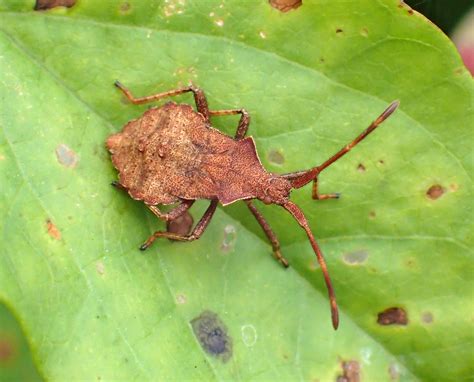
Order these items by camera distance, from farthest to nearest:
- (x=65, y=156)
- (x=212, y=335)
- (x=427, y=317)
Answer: (x=427, y=317)
(x=212, y=335)
(x=65, y=156)

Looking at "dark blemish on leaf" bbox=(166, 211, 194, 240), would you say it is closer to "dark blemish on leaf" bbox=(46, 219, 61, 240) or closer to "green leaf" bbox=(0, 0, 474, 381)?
"green leaf" bbox=(0, 0, 474, 381)

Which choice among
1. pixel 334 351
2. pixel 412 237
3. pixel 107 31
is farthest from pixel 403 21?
pixel 334 351

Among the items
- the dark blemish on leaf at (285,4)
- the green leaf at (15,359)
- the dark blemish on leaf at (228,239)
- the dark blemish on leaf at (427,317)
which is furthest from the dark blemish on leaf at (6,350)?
the dark blemish on leaf at (285,4)

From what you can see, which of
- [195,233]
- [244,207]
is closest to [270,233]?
[244,207]

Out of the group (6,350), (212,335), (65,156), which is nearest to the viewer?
(65,156)

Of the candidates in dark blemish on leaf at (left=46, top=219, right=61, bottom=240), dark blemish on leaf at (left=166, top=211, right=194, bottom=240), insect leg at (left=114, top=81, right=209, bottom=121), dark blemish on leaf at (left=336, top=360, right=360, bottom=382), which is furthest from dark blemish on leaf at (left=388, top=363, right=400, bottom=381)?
dark blemish on leaf at (left=46, top=219, right=61, bottom=240)

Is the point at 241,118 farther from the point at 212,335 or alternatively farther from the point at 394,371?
the point at 394,371
